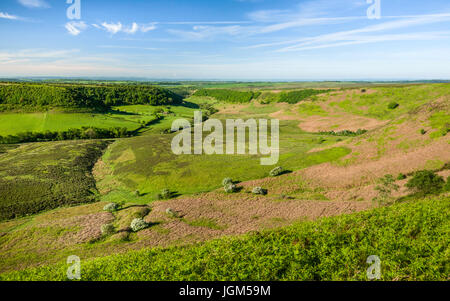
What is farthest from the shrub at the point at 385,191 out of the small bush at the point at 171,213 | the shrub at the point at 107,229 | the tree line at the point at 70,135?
the tree line at the point at 70,135

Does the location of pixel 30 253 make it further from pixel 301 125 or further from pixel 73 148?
pixel 301 125

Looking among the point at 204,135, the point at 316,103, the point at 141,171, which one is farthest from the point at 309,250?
the point at 316,103

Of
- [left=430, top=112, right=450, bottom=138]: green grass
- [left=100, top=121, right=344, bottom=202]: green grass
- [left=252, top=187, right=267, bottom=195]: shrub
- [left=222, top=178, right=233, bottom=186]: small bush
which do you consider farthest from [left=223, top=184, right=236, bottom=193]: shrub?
[left=430, top=112, right=450, bottom=138]: green grass

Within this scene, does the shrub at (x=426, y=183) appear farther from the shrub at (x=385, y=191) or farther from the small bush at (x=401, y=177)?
the small bush at (x=401, y=177)

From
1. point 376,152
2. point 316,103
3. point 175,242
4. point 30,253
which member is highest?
point 316,103

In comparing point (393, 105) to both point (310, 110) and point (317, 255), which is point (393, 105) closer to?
point (310, 110)

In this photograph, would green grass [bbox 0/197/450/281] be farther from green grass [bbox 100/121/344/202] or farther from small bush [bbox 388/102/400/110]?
small bush [bbox 388/102/400/110]
